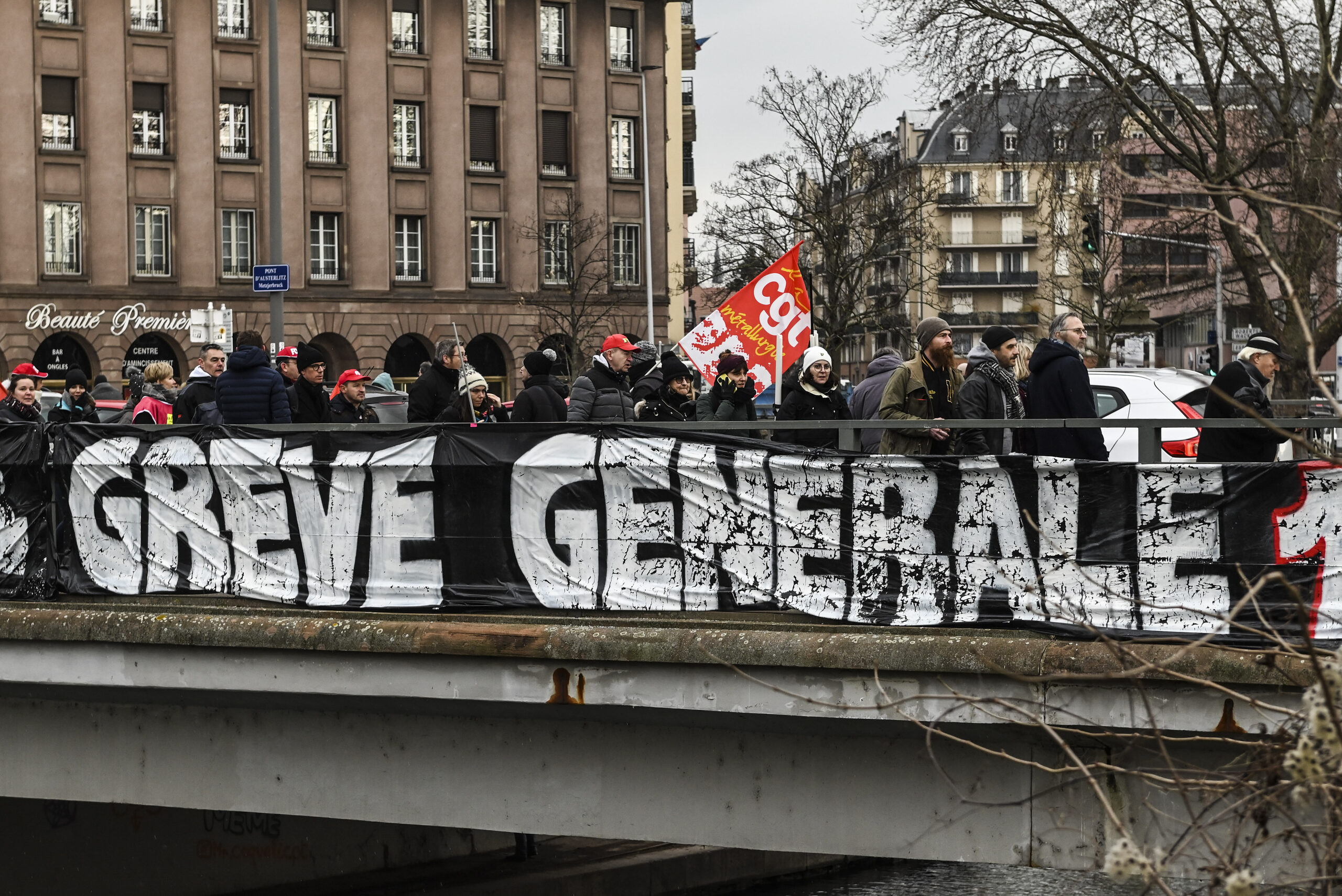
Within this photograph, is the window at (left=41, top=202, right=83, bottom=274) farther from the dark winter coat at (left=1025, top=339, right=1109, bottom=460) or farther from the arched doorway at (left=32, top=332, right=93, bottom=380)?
the dark winter coat at (left=1025, top=339, right=1109, bottom=460)

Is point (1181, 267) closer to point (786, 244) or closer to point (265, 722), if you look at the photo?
point (786, 244)

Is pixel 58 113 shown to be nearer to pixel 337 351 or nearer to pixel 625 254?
pixel 337 351

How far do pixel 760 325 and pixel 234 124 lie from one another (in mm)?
36441

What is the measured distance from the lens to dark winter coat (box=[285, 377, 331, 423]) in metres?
11.8

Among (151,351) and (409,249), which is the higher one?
(409,249)

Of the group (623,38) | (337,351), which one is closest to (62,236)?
(337,351)

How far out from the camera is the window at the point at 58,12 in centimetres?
Result: 4516

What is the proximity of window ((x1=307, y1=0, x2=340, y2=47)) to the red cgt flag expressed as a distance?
3712 cm

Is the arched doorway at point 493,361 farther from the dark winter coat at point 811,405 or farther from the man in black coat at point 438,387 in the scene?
the dark winter coat at point 811,405

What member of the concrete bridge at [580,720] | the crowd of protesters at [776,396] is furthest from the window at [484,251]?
the concrete bridge at [580,720]

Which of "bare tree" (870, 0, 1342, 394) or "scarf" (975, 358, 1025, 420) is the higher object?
"bare tree" (870, 0, 1342, 394)

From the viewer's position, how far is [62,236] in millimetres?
45812

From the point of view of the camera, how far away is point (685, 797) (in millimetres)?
8719

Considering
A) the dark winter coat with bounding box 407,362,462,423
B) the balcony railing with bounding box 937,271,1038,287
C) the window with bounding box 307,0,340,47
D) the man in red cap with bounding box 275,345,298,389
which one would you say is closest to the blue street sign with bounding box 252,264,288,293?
the man in red cap with bounding box 275,345,298,389
